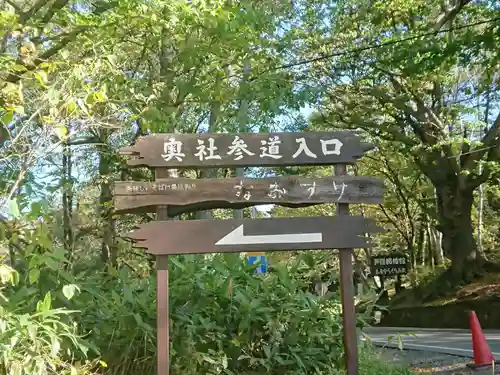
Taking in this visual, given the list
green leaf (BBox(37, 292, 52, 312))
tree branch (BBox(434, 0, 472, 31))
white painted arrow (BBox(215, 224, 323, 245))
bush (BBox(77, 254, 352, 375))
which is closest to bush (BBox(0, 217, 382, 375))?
bush (BBox(77, 254, 352, 375))

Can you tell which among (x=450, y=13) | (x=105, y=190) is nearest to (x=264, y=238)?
(x=450, y=13)

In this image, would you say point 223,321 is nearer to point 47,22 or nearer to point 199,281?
point 199,281

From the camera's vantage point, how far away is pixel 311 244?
5.77 meters

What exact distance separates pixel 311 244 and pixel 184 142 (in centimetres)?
163

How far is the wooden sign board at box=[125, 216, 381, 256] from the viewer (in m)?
5.60

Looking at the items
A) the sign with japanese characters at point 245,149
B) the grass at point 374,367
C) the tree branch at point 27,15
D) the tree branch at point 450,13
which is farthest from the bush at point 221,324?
the tree branch at point 450,13

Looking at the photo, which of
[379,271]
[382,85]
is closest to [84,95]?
[382,85]

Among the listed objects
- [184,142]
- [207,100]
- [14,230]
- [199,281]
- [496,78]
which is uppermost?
[496,78]

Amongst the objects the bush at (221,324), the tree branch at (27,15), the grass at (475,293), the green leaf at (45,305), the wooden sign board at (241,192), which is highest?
the tree branch at (27,15)

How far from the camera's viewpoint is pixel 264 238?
226 inches

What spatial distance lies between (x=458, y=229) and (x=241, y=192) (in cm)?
1874

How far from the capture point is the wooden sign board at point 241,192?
5.68m

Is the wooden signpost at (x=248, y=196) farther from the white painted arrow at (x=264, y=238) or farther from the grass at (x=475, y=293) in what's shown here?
the grass at (x=475, y=293)

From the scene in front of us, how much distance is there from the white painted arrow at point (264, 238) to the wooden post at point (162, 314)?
59cm
